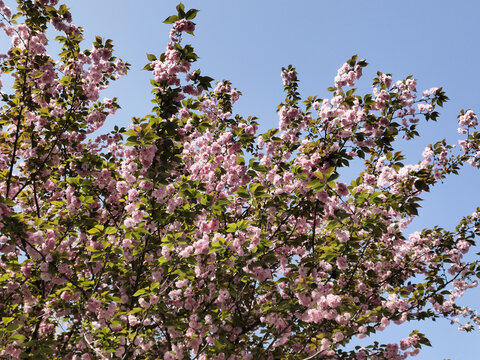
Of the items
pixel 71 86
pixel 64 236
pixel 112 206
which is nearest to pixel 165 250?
pixel 64 236

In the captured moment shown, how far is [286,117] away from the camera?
667 centimetres

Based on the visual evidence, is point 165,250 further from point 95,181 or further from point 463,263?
point 463,263

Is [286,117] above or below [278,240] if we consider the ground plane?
above

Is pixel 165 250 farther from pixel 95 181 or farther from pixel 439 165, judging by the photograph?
pixel 439 165

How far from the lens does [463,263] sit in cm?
702

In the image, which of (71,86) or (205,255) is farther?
(71,86)

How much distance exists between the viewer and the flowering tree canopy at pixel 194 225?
500 centimetres

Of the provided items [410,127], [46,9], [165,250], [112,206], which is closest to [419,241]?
[410,127]

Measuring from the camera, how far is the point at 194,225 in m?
6.24

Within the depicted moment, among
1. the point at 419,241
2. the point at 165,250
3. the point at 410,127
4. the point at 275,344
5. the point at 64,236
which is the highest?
the point at 410,127

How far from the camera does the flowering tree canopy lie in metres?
5.00

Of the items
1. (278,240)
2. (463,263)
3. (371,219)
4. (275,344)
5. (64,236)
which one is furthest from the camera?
(463,263)

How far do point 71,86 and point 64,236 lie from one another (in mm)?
2701

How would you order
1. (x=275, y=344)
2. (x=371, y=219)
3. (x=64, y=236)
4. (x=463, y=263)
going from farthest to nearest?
(x=463, y=263), (x=64, y=236), (x=275, y=344), (x=371, y=219)
